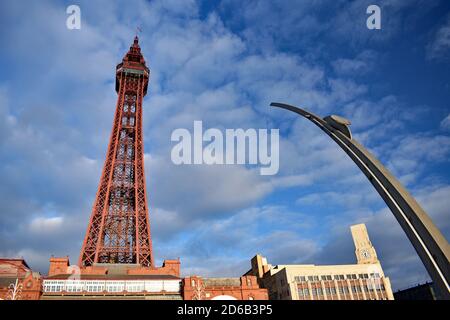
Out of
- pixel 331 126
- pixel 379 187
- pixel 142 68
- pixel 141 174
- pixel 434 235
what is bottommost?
pixel 434 235

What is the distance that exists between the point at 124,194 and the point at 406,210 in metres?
58.5

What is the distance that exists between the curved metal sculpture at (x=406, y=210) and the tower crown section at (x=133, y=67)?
2764 inches

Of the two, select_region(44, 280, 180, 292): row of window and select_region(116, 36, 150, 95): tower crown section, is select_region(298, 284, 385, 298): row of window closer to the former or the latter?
select_region(44, 280, 180, 292): row of window

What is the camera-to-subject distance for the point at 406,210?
28.3ft

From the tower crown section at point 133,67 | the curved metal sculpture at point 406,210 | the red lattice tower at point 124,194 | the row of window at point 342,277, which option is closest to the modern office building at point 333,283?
the row of window at point 342,277

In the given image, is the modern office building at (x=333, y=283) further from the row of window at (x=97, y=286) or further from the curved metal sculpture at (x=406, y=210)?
the curved metal sculpture at (x=406, y=210)

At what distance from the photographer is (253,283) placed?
48062 mm

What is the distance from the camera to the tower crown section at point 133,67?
74062mm

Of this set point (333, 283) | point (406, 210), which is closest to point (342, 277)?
point (333, 283)

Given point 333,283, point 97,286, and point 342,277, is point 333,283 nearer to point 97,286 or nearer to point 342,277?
point 342,277
